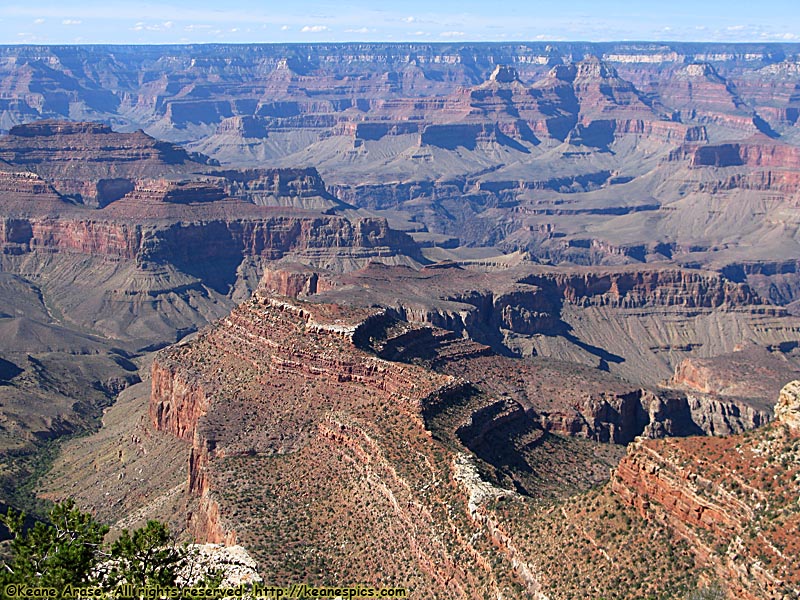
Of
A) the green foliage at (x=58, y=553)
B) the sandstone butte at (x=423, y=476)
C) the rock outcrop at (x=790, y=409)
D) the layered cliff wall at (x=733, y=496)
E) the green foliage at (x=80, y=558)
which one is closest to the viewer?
the green foliage at (x=58, y=553)

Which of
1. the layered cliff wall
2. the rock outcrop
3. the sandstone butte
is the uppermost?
the rock outcrop

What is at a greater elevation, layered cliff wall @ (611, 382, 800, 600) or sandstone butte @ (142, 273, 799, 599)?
layered cliff wall @ (611, 382, 800, 600)

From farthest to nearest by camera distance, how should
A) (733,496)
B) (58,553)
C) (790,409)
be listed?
1. (790,409)
2. (733,496)
3. (58,553)

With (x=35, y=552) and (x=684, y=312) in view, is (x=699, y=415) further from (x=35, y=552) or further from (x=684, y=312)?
(x=35, y=552)

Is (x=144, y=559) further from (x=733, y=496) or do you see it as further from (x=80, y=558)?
(x=733, y=496)

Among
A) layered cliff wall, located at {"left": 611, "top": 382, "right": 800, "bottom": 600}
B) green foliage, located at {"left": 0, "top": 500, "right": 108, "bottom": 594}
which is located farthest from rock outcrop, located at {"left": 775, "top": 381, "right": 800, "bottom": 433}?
green foliage, located at {"left": 0, "top": 500, "right": 108, "bottom": 594}

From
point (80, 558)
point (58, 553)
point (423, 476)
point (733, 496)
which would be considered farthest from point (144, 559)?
point (423, 476)

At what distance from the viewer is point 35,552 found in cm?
3981

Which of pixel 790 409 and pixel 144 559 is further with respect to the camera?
pixel 790 409

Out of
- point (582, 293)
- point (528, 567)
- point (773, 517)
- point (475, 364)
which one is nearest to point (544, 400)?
point (475, 364)

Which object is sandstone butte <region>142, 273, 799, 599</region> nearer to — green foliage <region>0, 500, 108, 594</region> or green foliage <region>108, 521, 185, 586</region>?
green foliage <region>108, 521, 185, 586</region>

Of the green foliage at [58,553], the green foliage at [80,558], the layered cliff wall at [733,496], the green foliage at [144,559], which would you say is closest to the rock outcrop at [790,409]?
the layered cliff wall at [733,496]

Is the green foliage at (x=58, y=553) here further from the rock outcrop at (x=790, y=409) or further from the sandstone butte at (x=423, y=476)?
the rock outcrop at (x=790, y=409)

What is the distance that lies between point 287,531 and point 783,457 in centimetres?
2545
